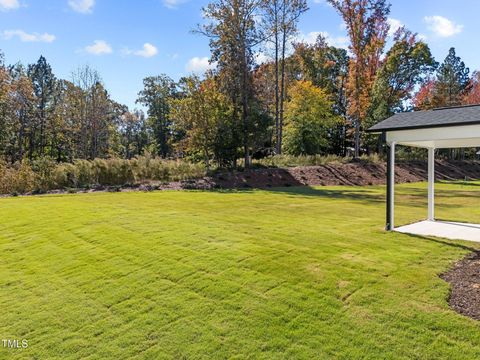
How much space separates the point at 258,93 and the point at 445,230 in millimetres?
16220

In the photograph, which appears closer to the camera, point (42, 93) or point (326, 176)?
point (326, 176)

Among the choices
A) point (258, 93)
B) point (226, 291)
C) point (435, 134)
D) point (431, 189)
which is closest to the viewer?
point (226, 291)

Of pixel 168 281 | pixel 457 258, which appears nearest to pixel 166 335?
pixel 168 281

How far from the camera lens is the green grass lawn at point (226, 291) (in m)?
3.16

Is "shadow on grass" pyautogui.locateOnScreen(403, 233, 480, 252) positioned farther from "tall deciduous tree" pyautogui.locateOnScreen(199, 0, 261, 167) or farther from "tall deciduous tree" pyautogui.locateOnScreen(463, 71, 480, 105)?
"tall deciduous tree" pyautogui.locateOnScreen(463, 71, 480, 105)

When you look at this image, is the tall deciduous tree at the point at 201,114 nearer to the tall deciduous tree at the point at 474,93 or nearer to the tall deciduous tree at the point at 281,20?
the tall deciduous tree at the point at 281,20

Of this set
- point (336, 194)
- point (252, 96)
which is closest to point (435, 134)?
point (336, 194)

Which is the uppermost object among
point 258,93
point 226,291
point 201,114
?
point 258,93

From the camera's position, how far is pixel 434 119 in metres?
6.82

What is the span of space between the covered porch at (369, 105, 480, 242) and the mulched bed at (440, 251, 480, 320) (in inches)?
69.6

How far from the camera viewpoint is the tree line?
20.3 metres

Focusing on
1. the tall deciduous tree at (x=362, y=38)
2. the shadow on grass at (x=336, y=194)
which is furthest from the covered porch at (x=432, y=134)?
the tall deciduous tree at (x=362, y=38)

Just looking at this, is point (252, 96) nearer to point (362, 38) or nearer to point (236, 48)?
point (236, 48)

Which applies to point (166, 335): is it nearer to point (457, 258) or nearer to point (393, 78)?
point (457, 258)
